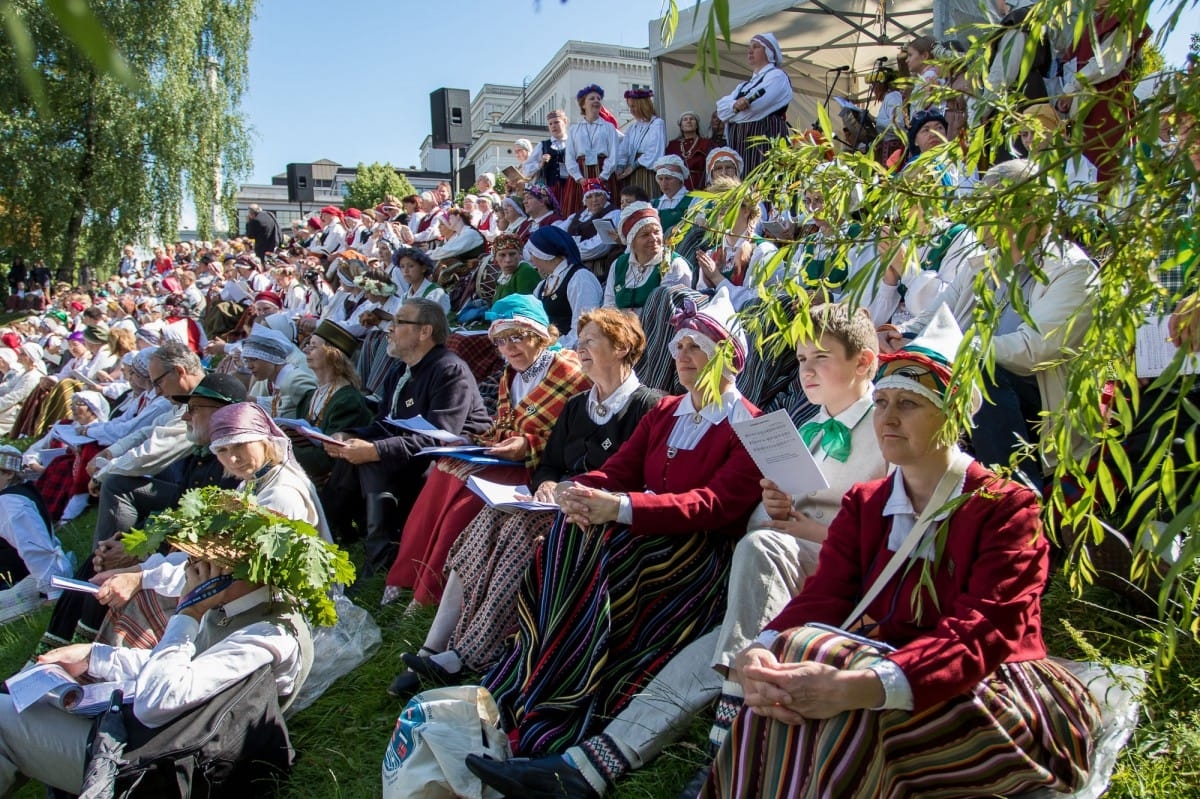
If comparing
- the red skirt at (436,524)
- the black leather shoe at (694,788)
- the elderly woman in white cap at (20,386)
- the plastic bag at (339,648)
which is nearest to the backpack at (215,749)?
the plastic bag at (339,648)

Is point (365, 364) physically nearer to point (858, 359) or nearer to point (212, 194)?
point (858, 359)

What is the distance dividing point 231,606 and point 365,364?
543 cm

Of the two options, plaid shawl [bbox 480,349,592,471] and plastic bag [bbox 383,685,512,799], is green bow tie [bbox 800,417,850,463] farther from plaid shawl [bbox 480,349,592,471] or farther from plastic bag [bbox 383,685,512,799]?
plaid shawl [bbox 480,349,592,471]

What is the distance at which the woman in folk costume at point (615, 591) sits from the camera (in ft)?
10.6

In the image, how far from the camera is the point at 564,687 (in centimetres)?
326

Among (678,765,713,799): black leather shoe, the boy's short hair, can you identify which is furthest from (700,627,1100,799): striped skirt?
the boy's short hair

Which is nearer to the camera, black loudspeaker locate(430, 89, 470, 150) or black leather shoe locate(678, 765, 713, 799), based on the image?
black leather shoe locate(678, 765, 713, 799)

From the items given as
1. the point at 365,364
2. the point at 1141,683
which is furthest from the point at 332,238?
the point at 1141,683

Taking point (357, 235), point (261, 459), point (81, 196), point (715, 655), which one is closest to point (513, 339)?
point (261, 459)

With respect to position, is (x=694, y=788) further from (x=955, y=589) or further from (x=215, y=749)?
(x=215, y=749)

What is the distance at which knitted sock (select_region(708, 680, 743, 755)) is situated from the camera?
9.20 feet

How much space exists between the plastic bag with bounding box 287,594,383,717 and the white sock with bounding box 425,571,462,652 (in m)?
0.39

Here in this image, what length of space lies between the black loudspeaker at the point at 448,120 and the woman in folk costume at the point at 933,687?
80.3 ft

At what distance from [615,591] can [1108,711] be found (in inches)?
59.6
